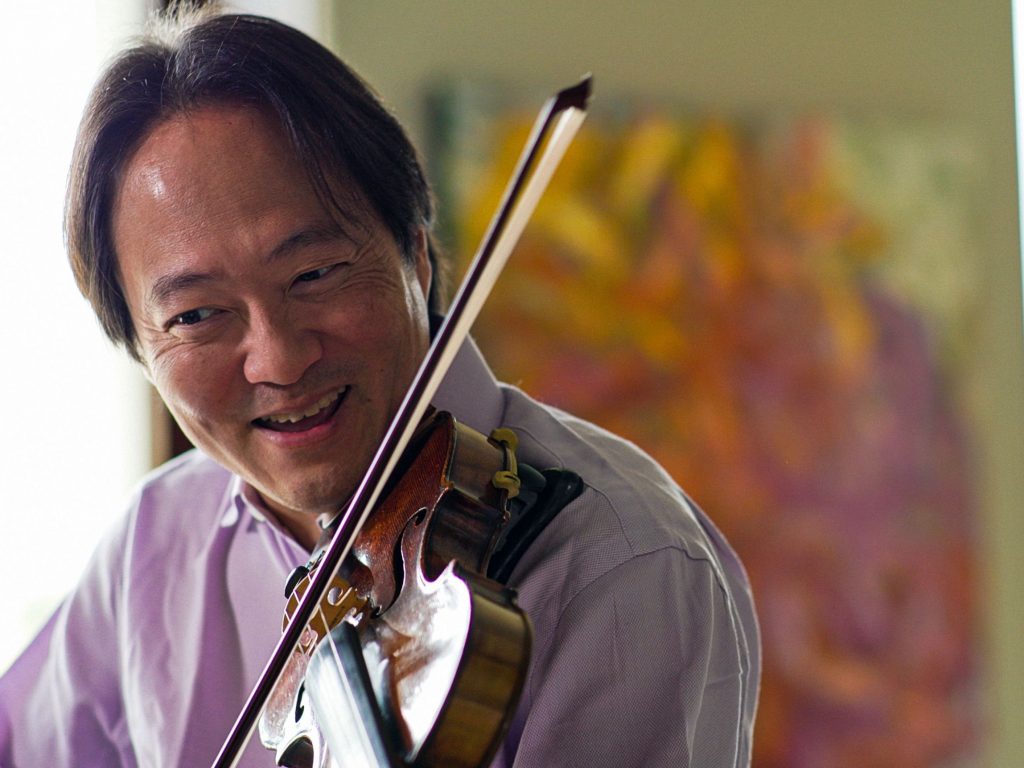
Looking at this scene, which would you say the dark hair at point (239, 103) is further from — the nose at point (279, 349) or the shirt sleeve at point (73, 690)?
the shirt sleeve at point (73, 690)

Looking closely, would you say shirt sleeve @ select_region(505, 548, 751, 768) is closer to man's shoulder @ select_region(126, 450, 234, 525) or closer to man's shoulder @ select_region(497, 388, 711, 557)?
man's shoulder @ select_region(497, 388, 711, 557)

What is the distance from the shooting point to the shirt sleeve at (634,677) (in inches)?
31.3

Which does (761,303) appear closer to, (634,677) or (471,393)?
(471,393)

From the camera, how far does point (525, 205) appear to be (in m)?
0.66

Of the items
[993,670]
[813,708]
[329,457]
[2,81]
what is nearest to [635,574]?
[329,457]

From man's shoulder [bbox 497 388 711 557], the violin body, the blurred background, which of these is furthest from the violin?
the blurred background

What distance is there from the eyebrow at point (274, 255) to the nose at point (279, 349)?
0.04 metres

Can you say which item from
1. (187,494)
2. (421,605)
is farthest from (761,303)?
(421,605)

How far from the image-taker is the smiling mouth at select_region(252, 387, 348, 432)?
0.88m

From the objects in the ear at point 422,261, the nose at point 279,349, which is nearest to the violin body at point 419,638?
the nose at point 279,349

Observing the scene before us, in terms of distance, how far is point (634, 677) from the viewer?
2.65 ft

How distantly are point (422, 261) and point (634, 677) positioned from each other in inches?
14.9

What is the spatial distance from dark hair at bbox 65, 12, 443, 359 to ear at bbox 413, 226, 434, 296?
12mm

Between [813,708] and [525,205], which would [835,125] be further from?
[525,205]
